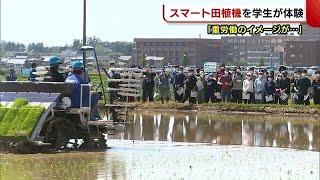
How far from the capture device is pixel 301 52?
104812mm

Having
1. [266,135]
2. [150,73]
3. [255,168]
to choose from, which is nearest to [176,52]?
[150,73]

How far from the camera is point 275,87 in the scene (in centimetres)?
3036

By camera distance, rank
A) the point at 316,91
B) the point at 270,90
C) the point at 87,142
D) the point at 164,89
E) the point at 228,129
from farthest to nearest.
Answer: the point at 164,89 < the point at 270,90 < the point at 316,91 < the point at 228,129 < the point at 87,142

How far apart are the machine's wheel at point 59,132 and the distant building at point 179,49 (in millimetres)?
63159

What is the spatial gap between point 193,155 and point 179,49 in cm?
7656

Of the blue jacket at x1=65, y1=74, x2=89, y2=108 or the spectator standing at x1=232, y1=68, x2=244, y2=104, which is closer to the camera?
the blue jacket at x1=65, y1=74, x2=89, y2=108

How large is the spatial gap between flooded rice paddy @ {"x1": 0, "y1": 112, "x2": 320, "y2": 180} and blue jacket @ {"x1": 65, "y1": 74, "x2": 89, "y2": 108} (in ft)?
3.63

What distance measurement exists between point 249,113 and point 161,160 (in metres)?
13.4

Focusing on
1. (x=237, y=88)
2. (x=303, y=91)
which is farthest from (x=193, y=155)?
(x=237, y=88)

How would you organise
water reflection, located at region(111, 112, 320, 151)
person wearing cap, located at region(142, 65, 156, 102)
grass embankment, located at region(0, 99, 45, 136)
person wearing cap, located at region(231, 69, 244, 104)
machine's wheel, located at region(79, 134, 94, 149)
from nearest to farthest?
1. grass embankment, located at region(0, 99, 45, 136)
2. machine's wheel, located at region(79, 134, 94, 149)
3. water reflection, located at region(111, 112, 320, 151)
4. person wearing cap, located at region(231, 69, 244, 104)
5. person wearing cap, located at region(142, 65, 156, 102)

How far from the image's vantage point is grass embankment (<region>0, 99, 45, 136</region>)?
53.6ft

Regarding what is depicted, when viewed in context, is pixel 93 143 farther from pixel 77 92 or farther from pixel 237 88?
pixel 237 88

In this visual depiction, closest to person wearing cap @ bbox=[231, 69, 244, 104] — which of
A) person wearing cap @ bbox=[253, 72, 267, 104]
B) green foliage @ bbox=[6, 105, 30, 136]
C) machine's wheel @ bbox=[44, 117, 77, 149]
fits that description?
person wearing cap @ bbox=[253, 72, 267, 104]

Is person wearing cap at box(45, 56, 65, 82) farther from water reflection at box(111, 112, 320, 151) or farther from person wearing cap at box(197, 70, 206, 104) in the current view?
person wearing cap at box(197, 70, 206, 104)
